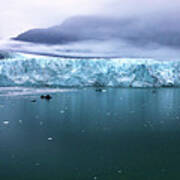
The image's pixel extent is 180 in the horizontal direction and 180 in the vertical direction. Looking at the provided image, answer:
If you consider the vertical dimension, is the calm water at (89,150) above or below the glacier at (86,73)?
above

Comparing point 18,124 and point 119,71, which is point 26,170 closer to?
point 18,124

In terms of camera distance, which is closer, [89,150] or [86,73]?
[89,150]

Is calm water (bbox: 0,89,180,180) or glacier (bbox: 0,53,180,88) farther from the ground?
calm water (bbox: 0,89,180,180)

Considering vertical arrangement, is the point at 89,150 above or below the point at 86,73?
above

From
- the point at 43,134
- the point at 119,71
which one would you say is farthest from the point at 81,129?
the point at 119,71

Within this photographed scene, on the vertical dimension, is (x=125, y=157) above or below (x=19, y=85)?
above

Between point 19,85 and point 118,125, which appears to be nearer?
point 118,125

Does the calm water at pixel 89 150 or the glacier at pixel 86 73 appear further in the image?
the glacier at pixel 86 73

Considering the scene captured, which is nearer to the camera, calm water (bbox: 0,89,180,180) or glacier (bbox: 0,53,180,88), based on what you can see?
calm water (bbox: 0,89,180,180)
